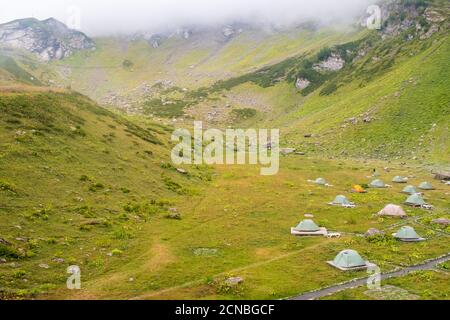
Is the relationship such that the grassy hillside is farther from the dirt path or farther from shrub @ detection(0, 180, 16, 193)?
the dirt path

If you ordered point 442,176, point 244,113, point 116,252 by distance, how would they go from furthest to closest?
point 244,113, point 442,176, point 116,252

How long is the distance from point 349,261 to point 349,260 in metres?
0.09

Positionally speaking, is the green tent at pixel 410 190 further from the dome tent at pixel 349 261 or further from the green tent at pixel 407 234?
the dome tent at pixel 349 261

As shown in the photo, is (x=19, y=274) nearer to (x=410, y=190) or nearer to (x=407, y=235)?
(x=407, y=235)

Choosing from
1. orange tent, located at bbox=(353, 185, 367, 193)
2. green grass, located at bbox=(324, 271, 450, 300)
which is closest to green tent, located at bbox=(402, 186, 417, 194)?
orange tent, located at bbox=(353, 185, 367, 193)

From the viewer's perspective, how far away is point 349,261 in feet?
120

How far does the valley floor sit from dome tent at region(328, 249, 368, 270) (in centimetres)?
94

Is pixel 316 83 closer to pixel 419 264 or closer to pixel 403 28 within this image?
pixel 403 28

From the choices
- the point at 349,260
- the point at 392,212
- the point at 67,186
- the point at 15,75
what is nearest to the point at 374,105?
the point at 392,212

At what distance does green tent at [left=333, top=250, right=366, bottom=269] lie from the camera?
1435 inches

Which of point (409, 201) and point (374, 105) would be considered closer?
point (409, 201)

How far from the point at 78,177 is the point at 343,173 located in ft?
179
